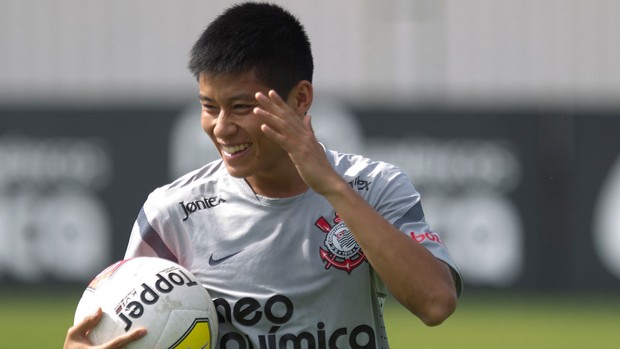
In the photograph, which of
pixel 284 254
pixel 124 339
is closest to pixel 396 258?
pixel 284 254

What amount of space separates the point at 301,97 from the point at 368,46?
501 inches

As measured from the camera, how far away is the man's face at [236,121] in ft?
13.9

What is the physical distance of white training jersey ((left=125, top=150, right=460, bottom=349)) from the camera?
4.42 meters

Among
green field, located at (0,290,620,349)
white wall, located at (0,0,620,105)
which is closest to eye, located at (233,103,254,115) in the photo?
green field, located at (0,290,620,349)

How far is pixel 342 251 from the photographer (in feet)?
14.6

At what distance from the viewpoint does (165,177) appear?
13.4m

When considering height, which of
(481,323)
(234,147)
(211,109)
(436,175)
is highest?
(211,109)

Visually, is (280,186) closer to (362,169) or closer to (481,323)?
(362,169)

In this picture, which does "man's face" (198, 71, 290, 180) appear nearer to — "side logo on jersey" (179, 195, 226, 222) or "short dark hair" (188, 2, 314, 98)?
"short dark hair" (188, 2, 314, 98)

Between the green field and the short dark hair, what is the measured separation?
592 centimetres

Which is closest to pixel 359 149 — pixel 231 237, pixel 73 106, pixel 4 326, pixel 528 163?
pixel 528 163

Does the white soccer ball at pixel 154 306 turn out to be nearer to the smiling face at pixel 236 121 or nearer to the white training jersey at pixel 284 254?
the white training jersey at pixel 284 254

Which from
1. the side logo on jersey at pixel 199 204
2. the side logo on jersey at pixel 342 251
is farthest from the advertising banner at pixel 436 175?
the side logo on jersey at pixel 342 251

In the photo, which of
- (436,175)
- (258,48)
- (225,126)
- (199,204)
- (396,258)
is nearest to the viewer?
(396,258)
